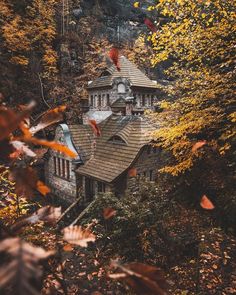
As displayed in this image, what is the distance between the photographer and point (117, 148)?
591 inches

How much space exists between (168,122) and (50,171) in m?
11.7

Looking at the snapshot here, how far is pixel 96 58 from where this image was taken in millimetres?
28859

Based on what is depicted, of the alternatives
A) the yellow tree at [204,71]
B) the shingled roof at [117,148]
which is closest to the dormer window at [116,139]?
the shingled roof at [117,148]

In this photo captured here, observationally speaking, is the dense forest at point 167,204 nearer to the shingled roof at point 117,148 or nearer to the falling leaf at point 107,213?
the falling leaf at point 107,213

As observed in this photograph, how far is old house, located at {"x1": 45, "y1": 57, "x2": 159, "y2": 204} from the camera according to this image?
44.8 ft

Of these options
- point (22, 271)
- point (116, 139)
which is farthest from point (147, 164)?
point (22, 271)

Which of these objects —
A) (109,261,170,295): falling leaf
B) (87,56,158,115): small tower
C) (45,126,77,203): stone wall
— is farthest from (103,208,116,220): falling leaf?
(87,56,158,115): small tower

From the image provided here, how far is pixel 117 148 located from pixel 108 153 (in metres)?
0.67

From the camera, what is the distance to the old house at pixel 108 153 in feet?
44.8

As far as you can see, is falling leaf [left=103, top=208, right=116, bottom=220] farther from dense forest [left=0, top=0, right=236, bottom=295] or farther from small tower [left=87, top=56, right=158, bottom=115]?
small tower [left=87, top=56, right=158, bottom=115]

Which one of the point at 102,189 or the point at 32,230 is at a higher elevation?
the point at 32,230

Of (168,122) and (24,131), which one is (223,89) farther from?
(24,131)

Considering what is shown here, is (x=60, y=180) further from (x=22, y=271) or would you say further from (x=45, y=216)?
(x=22, y=271)

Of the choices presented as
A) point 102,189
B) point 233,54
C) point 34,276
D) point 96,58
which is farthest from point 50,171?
point 34,276
